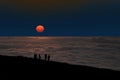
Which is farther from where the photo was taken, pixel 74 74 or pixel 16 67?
pixel 16 67

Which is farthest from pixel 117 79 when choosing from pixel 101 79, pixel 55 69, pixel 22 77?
pixel 22 77

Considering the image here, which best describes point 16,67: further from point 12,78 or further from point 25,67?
point 12,78

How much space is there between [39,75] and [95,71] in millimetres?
5800

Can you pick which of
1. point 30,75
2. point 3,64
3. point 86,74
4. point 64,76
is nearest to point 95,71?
point 86,74

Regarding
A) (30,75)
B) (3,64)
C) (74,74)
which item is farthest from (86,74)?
(3,64)

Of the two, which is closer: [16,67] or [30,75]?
[30,75]

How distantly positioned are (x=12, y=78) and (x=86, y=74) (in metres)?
5.91

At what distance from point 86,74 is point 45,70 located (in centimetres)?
334

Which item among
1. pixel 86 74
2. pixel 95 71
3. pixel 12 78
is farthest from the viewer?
pixel 95 71

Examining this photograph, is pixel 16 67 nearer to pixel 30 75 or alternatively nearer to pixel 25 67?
pixel 25 67

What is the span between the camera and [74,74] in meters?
25.2

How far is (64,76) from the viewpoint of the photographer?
958 inches

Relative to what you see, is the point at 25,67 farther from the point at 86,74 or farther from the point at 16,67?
the point at 86,74

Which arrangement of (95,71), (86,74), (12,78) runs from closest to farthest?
1. (12,78)
2. (86,74)
3. (95,71)
